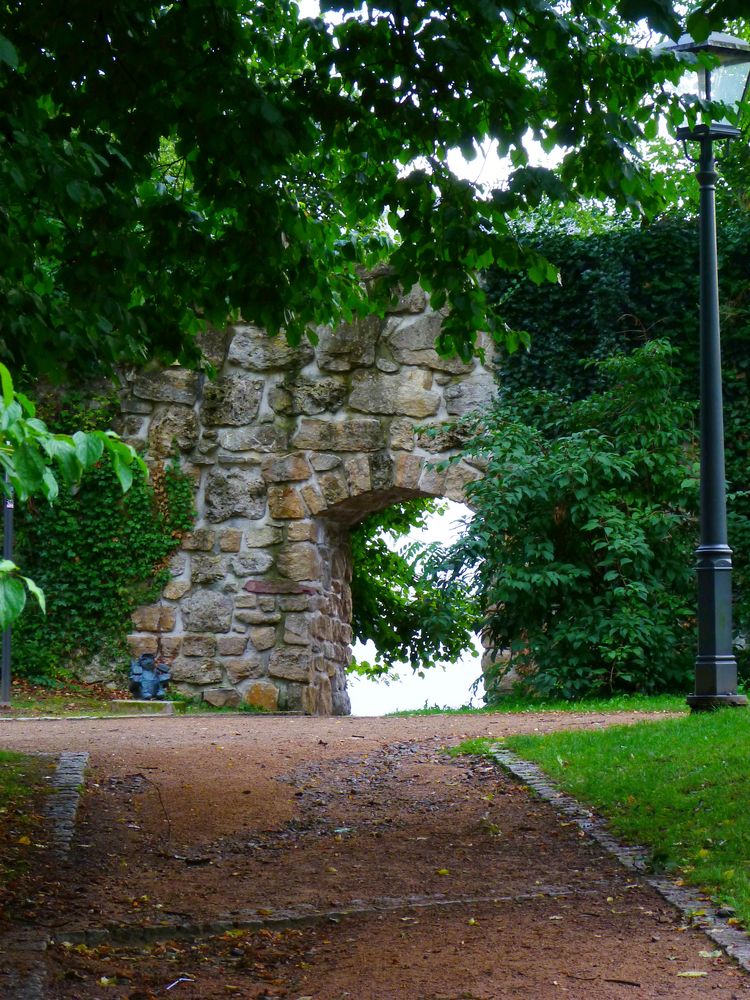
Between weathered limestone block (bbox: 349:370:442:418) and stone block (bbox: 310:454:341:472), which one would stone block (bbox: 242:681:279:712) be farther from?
weathered limestone block (bbox: 349:370:442:418)

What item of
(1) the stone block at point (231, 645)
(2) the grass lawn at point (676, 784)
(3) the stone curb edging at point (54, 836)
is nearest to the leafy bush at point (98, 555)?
(1) the stone block at point (231, 645)

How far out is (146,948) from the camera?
12.0 ft

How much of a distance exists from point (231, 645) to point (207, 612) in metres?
0.36

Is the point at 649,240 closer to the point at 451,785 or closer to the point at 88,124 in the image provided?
the point at 451,785

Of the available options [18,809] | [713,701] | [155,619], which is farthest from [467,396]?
[18,809]

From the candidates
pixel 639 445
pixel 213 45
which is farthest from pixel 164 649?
pixel 213 45

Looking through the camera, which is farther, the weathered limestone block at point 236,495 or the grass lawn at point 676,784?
the weathered limestone block at point 236,495

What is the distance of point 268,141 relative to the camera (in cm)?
466

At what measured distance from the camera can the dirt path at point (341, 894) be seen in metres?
3.35

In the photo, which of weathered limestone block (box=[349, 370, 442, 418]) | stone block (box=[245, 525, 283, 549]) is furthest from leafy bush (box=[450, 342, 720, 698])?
stone block (box=[245, 525, 283, 549])

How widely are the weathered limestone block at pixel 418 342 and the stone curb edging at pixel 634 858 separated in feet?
15.4

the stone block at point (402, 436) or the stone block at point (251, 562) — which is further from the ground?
the stone block at point (402, 436)

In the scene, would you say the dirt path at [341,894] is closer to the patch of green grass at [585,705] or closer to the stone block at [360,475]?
the patch of green grass at [585,705]

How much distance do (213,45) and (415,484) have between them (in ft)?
19.0
